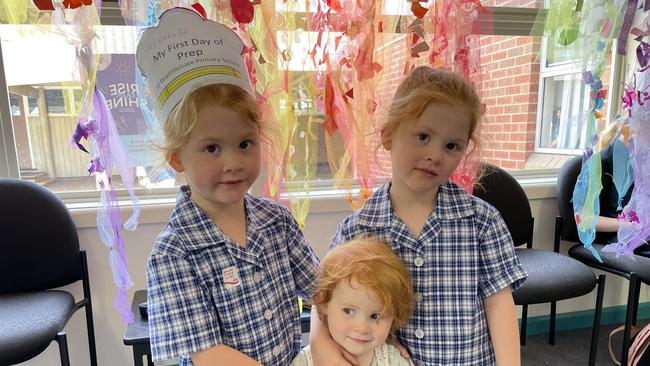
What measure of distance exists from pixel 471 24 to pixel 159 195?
54.1 inches

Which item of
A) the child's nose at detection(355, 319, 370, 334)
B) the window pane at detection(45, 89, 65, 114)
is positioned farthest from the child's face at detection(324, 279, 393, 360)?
the window pane at detection(45, 89, 65, 114)

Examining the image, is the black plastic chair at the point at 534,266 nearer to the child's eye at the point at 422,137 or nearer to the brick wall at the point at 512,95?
the brick wall at the point at 512,95

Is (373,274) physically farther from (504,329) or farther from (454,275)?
(504,329)

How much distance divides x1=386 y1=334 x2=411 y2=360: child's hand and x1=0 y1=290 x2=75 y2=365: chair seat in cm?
93

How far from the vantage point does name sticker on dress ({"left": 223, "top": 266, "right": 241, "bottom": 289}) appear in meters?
0.85

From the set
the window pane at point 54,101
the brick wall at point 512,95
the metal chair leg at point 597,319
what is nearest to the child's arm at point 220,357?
the window pane at point 54,101

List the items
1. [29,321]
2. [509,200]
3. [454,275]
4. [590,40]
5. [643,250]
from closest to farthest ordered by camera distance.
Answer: [454,275] → [29,321] → [590,40] → [643,250] → [509,200]

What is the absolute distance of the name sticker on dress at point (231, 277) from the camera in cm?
85

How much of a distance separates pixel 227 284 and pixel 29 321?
2.56 feet

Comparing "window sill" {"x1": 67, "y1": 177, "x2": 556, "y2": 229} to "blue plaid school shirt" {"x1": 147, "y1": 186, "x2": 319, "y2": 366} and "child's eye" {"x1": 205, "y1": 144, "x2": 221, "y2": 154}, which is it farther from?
"child's eye" {"x1": 205, "y1": 144, "x2": 221, "y2": 154}

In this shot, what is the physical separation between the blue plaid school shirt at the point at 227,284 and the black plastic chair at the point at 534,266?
35.3 inches

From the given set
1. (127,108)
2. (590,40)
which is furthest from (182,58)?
(590,40)

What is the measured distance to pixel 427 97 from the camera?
879 millimetres

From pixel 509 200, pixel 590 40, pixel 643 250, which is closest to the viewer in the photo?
pixel 590 40
